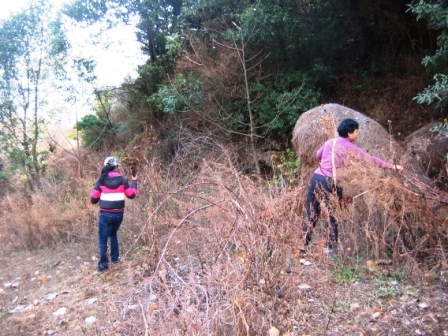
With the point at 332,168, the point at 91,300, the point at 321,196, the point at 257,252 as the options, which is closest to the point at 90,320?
the point at 91,300

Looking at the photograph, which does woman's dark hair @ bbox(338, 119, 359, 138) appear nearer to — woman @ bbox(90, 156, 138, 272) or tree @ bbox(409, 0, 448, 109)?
tree @ bbox(409, 0, 448, 109)

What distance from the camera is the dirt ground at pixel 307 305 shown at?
118 inches

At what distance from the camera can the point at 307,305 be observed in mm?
3416

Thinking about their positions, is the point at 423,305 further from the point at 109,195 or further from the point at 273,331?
the point at 109,195

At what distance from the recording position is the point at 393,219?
3648 millimetres

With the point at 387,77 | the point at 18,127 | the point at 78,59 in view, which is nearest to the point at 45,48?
the point at 78,59

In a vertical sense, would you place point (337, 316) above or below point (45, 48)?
below

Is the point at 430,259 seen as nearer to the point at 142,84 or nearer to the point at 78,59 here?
the point at 142,84

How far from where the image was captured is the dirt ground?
299 cm

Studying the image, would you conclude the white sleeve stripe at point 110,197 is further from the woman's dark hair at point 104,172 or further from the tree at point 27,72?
the tree at point 27,72

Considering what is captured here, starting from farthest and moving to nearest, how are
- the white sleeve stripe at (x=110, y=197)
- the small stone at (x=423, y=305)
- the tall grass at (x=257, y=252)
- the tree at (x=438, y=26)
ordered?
Result: 1. the tree at (x=438, y=26)
2. the white sleeve stripe at (x=110, y=197)
3. the small stone at (x=423, y=305)
4. the tall grass at (x=257, y=252)

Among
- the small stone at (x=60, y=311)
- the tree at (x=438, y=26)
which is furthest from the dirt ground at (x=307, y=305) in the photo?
the tree at (x=438, y=26)

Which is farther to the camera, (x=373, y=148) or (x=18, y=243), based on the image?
(x=18, y=243)

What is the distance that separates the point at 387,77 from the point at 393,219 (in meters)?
7.19
